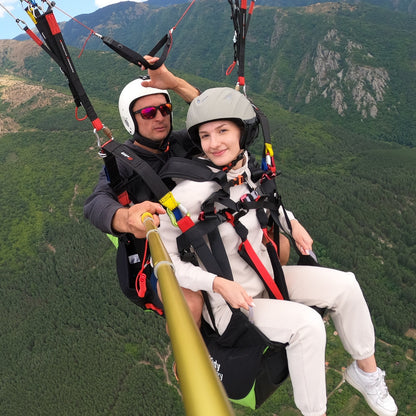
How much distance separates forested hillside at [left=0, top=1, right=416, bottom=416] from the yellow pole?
94.3 feet

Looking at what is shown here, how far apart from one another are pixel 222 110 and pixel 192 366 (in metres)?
2.86

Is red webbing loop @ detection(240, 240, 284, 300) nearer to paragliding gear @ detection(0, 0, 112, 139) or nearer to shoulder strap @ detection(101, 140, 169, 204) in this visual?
shoulder strap @ detection(101, 140, 169, 204)

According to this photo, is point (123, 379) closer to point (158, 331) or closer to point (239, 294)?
point (158, 331)

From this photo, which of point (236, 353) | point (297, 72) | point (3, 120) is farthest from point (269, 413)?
point (297, 72)

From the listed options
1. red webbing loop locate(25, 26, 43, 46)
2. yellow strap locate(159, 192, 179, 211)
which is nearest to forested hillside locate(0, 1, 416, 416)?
yellow strap locate(159, 192, 179, 211)

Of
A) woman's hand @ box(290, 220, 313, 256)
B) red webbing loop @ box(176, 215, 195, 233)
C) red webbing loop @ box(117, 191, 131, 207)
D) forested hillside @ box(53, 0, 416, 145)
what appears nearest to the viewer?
red webbing loop @ box(176, 215, 195, 233)

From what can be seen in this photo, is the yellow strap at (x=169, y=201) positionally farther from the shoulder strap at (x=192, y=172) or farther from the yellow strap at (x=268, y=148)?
the yellow strap at (x=268, y=148)

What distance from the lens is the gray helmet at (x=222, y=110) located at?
11.2 ft

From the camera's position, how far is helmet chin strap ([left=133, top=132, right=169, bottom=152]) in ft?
14.9

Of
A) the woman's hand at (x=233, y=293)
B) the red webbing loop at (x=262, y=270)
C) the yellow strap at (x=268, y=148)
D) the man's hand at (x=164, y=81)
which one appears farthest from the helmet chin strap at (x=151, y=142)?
the woman's hand at (x=233, y=293)

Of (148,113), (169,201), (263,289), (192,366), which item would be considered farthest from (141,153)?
(192,366)

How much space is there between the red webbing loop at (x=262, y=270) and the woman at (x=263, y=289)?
117mm

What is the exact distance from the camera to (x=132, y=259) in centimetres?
402

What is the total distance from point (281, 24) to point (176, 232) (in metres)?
217
